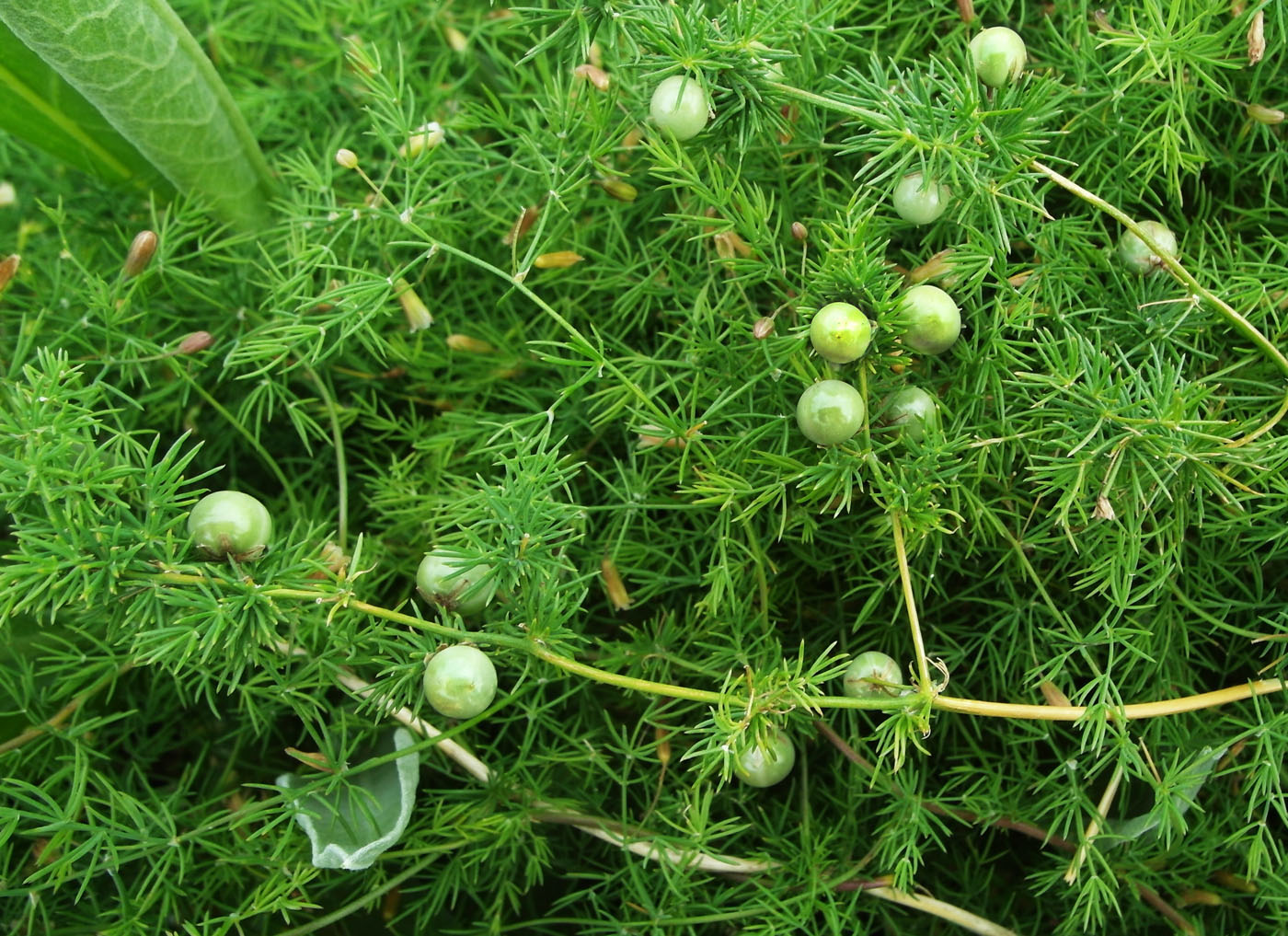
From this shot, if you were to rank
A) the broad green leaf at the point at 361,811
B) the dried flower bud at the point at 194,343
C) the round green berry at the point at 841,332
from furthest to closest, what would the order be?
the dried flower bud at the point at 194,343 → the broad green leaf at the point at 361,811 → the round green berry at the point at 841,332

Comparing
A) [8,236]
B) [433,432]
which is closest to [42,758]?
[433,432]

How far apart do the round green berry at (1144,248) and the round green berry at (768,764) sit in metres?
0.41

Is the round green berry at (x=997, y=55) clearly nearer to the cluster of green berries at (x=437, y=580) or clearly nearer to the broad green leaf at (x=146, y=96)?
the cluster of green berries at (x=437, y=580)

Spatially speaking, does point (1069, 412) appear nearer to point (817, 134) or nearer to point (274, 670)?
point (817, 134)

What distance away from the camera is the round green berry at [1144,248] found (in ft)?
A: 2.41

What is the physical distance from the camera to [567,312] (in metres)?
0.86

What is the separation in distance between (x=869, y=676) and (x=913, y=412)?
0.56 ft

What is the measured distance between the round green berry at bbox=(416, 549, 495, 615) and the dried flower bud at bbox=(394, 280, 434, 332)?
8.6 inches

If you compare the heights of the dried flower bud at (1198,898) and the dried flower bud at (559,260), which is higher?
the dried flower bud at (559,260)

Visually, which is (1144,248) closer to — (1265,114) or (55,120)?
(1265,114)

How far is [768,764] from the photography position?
0.72 metres

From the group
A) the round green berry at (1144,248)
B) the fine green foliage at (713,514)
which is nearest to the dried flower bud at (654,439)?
the fine green foliage at (713,514)

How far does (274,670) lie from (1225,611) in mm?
668

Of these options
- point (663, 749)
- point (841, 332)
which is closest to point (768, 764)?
point (663, 749)
